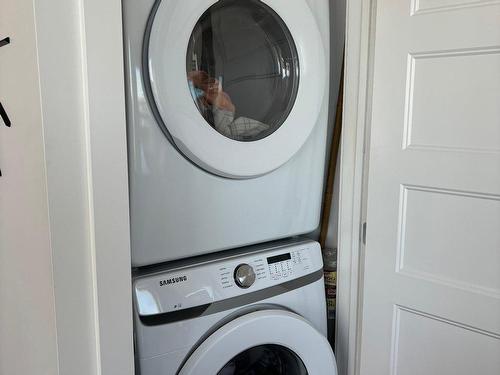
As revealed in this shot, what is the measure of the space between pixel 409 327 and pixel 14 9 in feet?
4.31

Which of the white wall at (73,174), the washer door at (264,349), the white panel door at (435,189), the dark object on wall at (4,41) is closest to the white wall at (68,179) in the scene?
the white wall at (73,174)

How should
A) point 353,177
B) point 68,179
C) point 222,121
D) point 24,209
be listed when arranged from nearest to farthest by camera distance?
point 68,179 < point 24,209 < point 222,121 < point 353,177

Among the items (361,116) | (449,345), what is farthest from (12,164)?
(449,345)

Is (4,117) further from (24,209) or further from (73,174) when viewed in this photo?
(73,174)

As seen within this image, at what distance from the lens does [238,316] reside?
1.28 meters

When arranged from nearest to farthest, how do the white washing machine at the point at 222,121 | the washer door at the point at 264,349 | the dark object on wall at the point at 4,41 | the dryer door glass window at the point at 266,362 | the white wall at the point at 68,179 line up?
1. the white wall at the point at 68,179
2. the dark object on wall at the point at 4,41
3. the white washing machine at the point at 222,121
4. the washer door at the point at 264,349
5. the dryer door glass window at the point at 266,362

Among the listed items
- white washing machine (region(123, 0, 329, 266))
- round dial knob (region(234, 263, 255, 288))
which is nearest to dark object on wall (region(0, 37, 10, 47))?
white washing machine (region(123, 0, 329, 266))

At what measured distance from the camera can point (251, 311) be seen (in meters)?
1.31

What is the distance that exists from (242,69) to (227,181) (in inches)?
12.0

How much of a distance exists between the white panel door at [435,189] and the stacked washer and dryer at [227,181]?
0.18 meters

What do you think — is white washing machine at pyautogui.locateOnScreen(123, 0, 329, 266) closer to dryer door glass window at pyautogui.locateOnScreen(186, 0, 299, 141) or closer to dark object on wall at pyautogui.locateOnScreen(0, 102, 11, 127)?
dryer door glass window at pyautogui.locateOnScreen(186, 0, 299, 141)

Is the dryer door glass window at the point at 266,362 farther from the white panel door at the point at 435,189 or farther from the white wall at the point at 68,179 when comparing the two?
the white wall at the point at 68,179

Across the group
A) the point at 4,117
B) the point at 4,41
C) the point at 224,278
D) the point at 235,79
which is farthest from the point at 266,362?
the point at 4,41

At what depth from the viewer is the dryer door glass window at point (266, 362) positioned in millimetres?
1348
